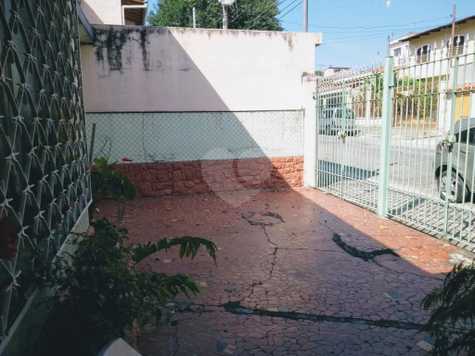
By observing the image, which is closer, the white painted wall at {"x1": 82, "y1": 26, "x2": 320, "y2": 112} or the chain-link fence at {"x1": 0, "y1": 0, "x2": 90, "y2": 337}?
the chain-link fence at {"x1": 0, "y1": 0, "x2": 90, "y2": 337}

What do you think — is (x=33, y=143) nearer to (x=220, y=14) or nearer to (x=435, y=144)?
(x=435, y=144)

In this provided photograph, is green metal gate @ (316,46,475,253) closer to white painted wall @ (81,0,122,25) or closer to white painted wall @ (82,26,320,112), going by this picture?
white painted wall @ (82,26,320,112)

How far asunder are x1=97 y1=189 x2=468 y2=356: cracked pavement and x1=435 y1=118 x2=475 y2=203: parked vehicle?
0.69 m

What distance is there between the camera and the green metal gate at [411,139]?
4.56 metres

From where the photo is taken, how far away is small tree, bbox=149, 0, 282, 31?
22.8m

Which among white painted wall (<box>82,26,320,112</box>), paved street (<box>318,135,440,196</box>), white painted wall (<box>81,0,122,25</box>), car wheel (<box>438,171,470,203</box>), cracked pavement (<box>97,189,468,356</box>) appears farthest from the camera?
white painted wall (<box>81,0,122,25</box>)

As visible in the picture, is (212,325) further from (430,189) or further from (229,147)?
(229,147)

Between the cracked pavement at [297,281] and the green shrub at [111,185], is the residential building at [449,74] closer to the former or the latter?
the cracked pavement at [297,281]

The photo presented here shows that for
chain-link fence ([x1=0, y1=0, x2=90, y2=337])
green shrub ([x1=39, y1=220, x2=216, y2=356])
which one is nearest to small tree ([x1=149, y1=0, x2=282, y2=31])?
chain-link fence ([x1=0, y1=0, x2=90, y2=337])

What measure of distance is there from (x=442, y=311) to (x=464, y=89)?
3.54m

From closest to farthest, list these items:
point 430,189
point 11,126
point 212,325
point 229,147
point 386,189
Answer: point 11,126 → point 212,325 → point 430,189 → point 386,189 → point 229,147

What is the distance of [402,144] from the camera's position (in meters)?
5.45

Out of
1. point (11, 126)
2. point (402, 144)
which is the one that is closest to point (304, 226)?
point (402, 144)

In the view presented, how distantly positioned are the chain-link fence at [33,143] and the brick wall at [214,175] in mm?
4841
